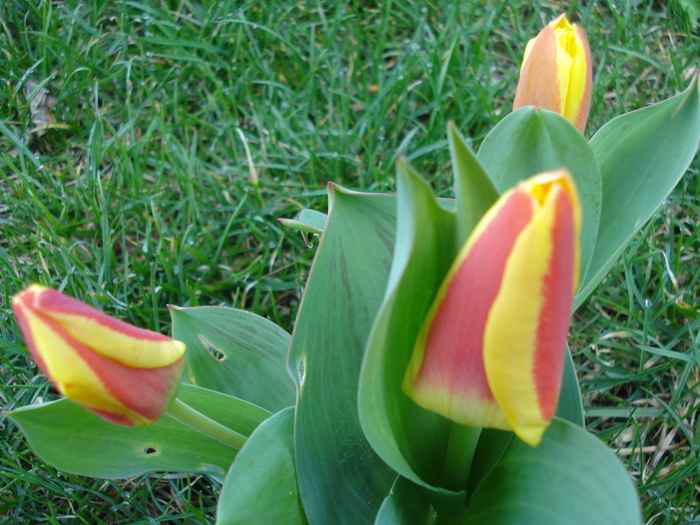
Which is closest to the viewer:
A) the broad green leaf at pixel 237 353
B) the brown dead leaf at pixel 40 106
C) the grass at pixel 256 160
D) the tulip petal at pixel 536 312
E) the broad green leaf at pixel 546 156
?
the tulip petal at pixel 536 312

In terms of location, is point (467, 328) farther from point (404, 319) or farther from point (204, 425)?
point (204, 425)

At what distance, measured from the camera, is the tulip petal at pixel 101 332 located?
1.36 feet

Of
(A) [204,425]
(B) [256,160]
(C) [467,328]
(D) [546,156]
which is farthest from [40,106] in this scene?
(C) [467,328]

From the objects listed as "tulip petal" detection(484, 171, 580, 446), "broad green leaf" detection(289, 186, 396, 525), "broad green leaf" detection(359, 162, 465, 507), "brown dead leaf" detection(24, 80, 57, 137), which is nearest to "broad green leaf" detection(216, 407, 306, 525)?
"broad green leaf" detection(289, 186, 396, 525)

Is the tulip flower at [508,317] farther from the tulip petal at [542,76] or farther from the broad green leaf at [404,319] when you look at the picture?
the tulip petal at [542,76]

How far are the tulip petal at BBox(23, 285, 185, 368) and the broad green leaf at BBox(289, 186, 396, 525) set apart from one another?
0.16 metres

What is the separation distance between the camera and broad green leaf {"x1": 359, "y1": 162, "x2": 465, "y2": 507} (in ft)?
1.40

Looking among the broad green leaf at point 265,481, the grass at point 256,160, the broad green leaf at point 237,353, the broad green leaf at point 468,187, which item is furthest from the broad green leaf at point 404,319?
the grass at point 256,160

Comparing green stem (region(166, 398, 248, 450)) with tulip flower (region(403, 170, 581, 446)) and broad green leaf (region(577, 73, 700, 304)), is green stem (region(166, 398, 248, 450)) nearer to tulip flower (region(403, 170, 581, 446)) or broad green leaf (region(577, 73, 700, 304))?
tulip flower (region(403, 170, 581, 446))

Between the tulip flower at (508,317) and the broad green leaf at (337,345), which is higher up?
the tulip flower at (508,317)

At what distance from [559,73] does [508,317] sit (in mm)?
366

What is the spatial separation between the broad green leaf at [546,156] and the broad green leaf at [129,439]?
37cm

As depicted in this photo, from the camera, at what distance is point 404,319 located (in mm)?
506

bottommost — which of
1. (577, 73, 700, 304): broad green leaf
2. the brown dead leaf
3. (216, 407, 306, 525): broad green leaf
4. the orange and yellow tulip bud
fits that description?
the brown dead leaf
